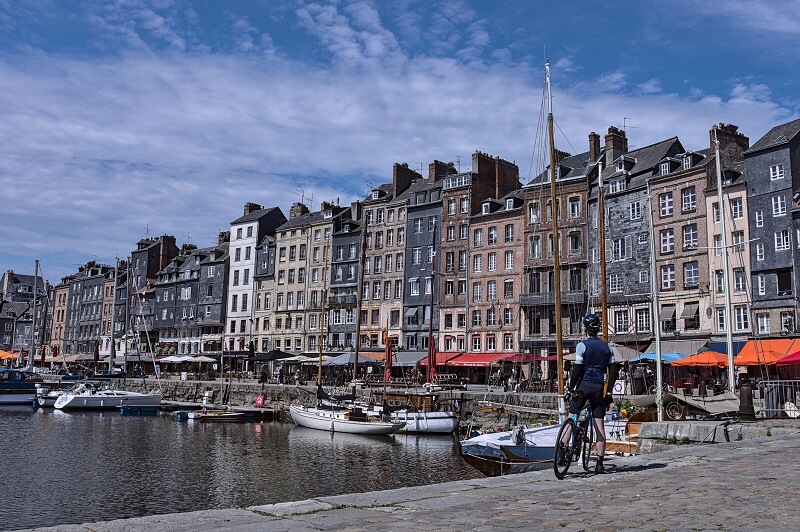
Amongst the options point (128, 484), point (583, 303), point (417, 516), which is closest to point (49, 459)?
point (128, 484)

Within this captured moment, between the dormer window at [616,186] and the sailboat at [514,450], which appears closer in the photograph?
the sailboat at [514,450]

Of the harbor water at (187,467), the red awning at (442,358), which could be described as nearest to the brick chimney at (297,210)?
the red awning at (442,358)

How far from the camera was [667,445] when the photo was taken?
12836 mm

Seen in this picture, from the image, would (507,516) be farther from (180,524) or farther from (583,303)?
(583,303)

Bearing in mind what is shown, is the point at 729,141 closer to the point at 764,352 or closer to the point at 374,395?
the point at 764,352

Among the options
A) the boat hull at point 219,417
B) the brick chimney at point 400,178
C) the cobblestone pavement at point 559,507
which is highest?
the brick chimney at point 400,178

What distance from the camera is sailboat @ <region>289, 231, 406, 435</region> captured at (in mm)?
39688

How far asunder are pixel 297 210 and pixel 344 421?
45873 mm

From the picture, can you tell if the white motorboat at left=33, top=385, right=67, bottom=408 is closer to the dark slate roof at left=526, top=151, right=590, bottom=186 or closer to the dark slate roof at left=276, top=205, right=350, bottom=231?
the dark slate roof at left=276, top=205, right=350, bottom=231

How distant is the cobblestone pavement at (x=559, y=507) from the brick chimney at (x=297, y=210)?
75624 millimetres

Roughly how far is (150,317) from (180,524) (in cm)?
9611

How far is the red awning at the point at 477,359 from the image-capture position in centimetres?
5589

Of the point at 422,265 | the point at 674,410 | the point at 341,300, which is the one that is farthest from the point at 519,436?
the point at 341,300

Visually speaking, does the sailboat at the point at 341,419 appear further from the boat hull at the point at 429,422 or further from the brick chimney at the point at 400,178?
the brick chimney at the point at 400,178
